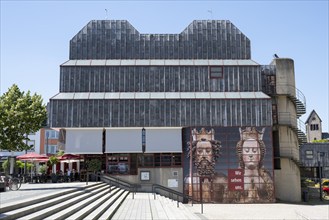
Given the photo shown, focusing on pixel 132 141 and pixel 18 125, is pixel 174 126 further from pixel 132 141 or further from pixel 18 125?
pixel 18 125

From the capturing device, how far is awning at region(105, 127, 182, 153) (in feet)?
128

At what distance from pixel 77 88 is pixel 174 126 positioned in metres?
10.7

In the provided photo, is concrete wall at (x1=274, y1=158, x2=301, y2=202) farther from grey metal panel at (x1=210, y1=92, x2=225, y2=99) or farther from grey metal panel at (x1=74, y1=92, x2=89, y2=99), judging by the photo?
grey metal panel at (x1=74, y1=92, x2=89, y2=99)

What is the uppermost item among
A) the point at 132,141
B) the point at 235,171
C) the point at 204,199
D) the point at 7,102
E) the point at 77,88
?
the point at 77,88

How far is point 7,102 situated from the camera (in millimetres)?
32500

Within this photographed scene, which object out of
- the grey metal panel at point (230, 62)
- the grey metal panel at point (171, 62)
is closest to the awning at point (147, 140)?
the grey metal panel at point (171, 62)

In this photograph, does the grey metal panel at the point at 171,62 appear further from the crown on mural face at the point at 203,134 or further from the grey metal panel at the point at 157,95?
the crown on mural face at the point at 203,134

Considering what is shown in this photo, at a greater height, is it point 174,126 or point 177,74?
point 177,74

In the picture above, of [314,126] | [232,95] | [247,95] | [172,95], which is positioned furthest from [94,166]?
[314,126]

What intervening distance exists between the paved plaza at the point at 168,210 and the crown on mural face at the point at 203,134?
6709 mm

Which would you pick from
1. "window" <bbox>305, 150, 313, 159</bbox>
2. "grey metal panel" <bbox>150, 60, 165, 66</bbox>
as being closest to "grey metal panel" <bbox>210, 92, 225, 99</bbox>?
"grey metal panel" <bbox>150, 60, 165, 66</bbox>

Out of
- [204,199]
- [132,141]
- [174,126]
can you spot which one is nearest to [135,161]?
[132,141]

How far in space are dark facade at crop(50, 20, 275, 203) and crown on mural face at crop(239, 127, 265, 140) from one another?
101 mm

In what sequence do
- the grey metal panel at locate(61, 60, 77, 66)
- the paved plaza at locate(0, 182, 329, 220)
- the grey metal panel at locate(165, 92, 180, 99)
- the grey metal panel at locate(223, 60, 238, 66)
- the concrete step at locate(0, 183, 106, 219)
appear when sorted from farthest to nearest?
the grey metal panel at locate(223, 60, 238, 66), the grey metal panel at locate(61, 60, 77, 66), the grey metal panel at locate(165, 92, 180, 99), the paved plaza at locate(0, 182, 329, 220), the concrete step at locate(0, 183, 106, 219)
